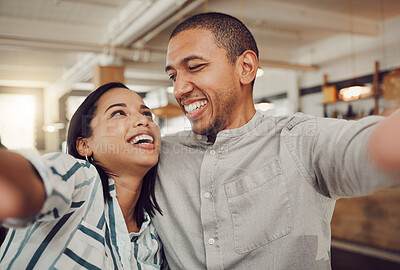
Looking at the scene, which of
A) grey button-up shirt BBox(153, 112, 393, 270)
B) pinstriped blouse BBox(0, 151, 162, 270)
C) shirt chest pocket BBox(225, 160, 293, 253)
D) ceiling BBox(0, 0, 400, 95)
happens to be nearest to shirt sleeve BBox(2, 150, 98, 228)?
pinstriped blouse BBox(0, 151, 162, 270)

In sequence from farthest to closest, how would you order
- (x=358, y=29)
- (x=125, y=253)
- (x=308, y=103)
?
1. (x=308, y=103)
2. (x=358, y=29)
3. (x=125, y=253)

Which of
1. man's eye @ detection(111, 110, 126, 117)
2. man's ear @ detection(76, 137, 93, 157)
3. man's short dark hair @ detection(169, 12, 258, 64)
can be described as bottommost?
man's ear @ detection(76, 137, 93, 157)

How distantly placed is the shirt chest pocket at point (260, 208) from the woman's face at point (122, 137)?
0.38 meters

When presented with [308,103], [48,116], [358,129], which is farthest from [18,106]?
[358,129]

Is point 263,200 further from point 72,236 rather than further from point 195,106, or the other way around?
point 72,236

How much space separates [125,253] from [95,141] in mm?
473

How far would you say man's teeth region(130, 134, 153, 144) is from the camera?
1.36m

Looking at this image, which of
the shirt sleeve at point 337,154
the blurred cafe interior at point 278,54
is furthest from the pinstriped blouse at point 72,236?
the blurred cafe interior at point 278,54

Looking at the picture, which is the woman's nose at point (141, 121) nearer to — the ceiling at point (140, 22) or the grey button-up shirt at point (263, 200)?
the grey button-up shirt at point (263, 200)

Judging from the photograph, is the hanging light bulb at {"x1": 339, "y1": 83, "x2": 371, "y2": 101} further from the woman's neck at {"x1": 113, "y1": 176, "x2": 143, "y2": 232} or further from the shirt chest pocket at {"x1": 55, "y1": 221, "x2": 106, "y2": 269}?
the shirt chest pocket at {"x1": 55, "y1": 221, "x2": 106, "y2": 269}

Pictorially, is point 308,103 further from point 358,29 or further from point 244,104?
point 244,104

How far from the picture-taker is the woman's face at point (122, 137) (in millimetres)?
1326

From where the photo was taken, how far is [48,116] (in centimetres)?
1096

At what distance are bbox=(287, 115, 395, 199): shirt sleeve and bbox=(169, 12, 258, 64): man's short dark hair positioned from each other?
0.46 m
